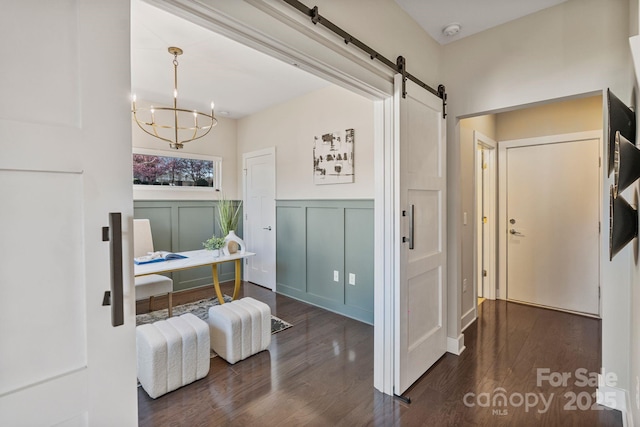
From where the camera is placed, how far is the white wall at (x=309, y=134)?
3160mm

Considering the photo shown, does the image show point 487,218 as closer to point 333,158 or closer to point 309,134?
point 333,158

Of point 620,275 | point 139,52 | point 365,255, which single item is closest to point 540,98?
point 620,275

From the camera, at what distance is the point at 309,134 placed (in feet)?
12.1

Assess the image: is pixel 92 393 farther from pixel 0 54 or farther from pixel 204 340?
pixel 204 340

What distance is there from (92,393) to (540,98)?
2.81m

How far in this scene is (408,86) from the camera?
199cm

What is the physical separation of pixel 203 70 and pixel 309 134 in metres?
1.35

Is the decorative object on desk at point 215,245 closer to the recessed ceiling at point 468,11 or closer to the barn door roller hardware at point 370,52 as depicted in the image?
the barn door roller hardware at point 370,52

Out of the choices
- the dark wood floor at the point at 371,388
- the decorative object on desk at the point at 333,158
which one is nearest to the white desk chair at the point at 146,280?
the dark wood floor at the point at 371,388

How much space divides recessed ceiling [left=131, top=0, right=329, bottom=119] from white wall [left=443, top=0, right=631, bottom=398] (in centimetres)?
151

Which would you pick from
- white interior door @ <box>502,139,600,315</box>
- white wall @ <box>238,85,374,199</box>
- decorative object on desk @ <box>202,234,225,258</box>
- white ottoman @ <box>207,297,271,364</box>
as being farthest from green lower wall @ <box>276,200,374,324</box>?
white interior door @ <box>502,139,600,315</box>

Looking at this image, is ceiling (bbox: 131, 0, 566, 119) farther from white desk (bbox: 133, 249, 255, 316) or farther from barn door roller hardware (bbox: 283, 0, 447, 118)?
white desk (bbox: 133, 249, 255, 316)

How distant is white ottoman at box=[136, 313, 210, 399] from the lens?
6.22 feet

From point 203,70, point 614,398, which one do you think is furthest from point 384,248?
point 203,70
